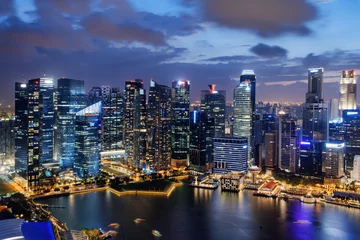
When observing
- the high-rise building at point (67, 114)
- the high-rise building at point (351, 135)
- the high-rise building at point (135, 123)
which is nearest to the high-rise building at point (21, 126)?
the high-rise building at point (67, 114)

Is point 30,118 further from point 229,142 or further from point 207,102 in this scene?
point 207,102

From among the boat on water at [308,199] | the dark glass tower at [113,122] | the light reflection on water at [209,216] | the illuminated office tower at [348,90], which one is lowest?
the light reflection on water at [209,216]

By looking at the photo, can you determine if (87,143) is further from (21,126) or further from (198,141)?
(198,141)

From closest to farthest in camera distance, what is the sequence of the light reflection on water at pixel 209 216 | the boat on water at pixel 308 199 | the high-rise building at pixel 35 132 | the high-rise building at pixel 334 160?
the light reflection on water at pixel 209 216 → the boat on water at pixel 308 199 → the high-rise building at pixel 35 132 → the high-rise building at pixel 334 160

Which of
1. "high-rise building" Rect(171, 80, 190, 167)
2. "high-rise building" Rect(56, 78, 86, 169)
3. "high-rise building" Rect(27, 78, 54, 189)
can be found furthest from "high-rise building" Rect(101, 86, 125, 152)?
"high-rise building" Rect(27, 78, 54, 189)

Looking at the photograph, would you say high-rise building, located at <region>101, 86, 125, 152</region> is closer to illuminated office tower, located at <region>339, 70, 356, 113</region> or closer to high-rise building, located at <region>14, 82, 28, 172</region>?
high-rise building, located at <region>14, 82, 28, 172</region>

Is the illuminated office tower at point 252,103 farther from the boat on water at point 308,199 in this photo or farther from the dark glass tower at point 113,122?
the dark glass tower at point 113,122
